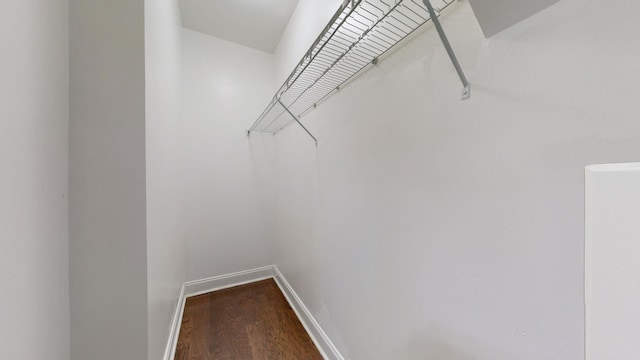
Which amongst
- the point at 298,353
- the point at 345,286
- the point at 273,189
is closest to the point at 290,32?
the point at 273,189

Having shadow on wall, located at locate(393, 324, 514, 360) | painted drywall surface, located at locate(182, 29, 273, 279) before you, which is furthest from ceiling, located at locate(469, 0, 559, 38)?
painted drywall surface, located at locate(182, 29, 273, 279)

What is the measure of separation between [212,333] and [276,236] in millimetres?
939

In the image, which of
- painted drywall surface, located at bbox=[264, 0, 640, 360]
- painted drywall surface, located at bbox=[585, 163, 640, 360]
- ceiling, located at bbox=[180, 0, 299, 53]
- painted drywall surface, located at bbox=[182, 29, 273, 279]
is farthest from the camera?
painted drywall surface, located at bbox=[182, 29, 273, 279]

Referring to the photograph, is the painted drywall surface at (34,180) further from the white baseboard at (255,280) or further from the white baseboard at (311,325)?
the white baseboard at (311,325)

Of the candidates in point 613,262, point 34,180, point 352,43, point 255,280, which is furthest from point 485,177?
point 255,280

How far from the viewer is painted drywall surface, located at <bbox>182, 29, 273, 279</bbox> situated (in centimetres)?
189

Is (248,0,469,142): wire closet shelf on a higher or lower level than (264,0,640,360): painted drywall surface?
higher

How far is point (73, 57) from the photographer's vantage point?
0.62 metres

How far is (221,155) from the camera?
6.64ft

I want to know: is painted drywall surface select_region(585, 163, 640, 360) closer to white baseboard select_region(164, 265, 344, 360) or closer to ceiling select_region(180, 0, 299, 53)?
white baseboard select_region(164, 265, 344, 360)

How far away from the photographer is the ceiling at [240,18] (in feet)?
5.30

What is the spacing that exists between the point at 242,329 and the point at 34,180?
1.47 meters

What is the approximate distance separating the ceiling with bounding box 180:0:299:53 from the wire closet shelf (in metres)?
0.80

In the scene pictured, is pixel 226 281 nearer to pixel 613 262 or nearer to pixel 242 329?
pixel 242 329
